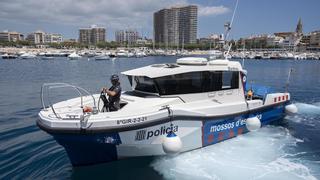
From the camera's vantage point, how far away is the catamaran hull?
7.03 m

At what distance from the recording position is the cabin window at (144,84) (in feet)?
28.7

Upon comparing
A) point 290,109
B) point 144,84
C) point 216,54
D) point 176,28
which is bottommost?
point 290,109

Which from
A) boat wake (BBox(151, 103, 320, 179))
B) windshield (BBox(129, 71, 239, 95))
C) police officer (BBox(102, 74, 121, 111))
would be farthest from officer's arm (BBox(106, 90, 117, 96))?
boat wake (BBox(151, 103, 320, 179))

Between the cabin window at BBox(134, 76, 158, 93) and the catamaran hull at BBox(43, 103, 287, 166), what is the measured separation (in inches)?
52.8

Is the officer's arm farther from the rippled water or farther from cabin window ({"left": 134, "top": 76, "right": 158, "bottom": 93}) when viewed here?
the rippled water

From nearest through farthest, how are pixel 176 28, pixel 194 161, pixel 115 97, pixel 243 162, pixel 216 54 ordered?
1. pixel 115 97
2. pixel 194 161
3. pixel 243 162
4. pixel 216 54
5. pixel 176 28

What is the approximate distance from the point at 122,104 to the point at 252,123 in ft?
14.5

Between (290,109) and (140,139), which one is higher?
(140,139)

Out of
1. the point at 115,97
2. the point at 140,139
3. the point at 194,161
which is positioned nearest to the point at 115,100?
the point at 115,97

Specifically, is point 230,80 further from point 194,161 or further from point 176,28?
point 176,28

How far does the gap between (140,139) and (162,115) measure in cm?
85

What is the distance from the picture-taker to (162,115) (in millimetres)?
7691

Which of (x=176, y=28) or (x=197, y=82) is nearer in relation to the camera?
(x=197, y=82)

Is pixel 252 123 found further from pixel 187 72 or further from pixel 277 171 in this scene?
pixel 187 72
